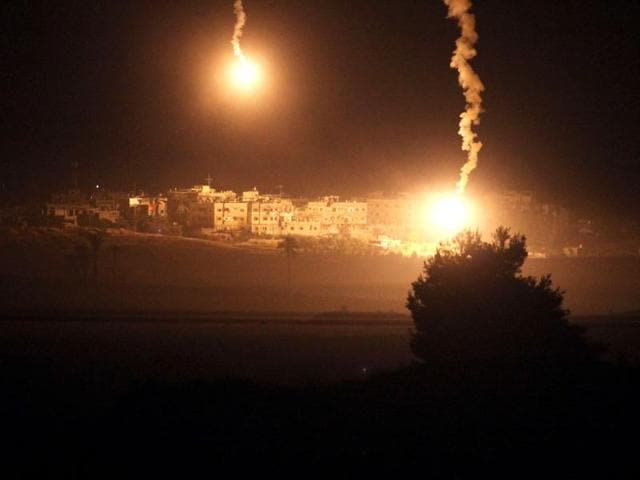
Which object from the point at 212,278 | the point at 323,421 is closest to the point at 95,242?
the point at 212,278

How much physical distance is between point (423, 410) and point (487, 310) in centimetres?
232

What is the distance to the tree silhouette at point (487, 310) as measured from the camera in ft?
27.0

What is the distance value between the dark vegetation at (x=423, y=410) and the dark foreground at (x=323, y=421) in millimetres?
16

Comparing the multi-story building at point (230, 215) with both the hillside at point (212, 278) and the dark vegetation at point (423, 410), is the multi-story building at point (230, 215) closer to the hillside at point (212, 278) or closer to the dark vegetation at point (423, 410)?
the hillside at point (212, 278)

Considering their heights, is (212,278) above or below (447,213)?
below

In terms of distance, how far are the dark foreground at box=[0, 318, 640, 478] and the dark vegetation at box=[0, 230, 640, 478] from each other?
2cm

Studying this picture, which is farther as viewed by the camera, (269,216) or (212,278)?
(269,216)

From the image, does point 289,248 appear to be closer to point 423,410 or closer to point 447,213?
point 447,213

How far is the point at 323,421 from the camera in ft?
20.7

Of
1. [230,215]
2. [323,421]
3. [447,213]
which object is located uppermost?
[447,213]

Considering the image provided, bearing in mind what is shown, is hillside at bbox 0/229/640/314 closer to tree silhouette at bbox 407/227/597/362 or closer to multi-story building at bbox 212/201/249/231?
multi-story building at bbox 212/201/249/231

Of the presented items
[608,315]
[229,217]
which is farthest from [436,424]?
[229,217]

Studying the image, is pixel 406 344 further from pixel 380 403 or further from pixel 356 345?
pixel 380 403

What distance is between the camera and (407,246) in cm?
2781
